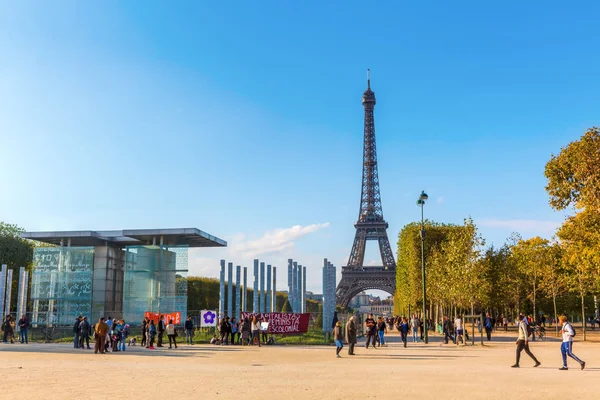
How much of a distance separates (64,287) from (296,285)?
896 inches

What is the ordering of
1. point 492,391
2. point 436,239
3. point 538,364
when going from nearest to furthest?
1. point 492,391
2. point 538,364
3. point 436,239

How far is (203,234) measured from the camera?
140 feet

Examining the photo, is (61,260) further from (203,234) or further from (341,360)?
(341,360)

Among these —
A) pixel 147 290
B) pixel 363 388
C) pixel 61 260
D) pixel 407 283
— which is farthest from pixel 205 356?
pixel 407 283

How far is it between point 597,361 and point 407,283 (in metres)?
36.3

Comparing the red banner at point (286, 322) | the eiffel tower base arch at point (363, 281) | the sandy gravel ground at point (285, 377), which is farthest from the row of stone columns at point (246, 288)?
the eiffel tower base arch at point (363, 281)

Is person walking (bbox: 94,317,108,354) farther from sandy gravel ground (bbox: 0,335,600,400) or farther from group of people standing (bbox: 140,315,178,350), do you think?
group of people standing (bbox: 140,315,178,350)

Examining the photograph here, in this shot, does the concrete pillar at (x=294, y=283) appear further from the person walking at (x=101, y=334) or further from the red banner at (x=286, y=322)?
the person walking at (x=101, y=334)

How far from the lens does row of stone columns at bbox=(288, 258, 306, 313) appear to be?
5380 cm

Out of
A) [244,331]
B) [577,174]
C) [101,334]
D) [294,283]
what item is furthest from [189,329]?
[294,283]

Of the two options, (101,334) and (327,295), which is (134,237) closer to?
(327,295)

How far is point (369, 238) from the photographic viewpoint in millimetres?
102875

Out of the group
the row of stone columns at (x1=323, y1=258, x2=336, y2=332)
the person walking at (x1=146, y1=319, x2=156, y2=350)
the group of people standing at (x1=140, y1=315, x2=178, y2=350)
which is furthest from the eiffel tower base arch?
the person walking at (x1=146, y1=319, x2=156, y2=350)

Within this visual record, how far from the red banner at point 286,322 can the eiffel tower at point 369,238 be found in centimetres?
5756
